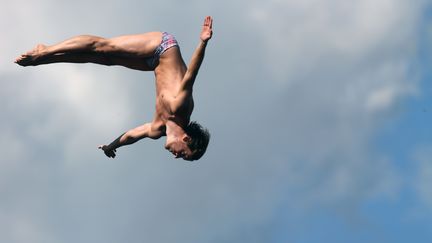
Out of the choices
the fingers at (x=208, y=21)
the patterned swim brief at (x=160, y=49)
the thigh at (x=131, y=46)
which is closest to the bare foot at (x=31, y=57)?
the thigh at (x=131, y=46)

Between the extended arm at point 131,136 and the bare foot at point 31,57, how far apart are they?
9.09 feet

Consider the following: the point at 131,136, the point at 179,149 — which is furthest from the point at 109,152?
the point at 179,149

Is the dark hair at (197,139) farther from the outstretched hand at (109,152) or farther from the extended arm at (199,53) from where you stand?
the outstretched hand at (109,152)

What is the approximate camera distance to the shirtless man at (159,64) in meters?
22.0

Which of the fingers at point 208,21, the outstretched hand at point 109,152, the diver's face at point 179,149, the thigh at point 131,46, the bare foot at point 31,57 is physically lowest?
the diver's face at point 179,149

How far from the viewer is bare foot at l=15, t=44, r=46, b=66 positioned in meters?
22.5

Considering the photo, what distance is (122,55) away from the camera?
74.5 ft

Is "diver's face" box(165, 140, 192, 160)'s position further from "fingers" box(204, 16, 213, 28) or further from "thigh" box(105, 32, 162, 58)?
"fingers" box(204, 16, 213, 28)

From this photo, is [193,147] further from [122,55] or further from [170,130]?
[122,55]

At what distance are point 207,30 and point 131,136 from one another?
13.1ft

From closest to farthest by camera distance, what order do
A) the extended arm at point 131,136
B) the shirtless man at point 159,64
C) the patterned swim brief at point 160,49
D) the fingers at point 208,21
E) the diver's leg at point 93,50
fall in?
the fingers at point 208,21 → the shirtless man at point 159,64 → the diver's leg at point 93,50 → the patterned swim brief at point 160,49 → the extended arm at point 131,136

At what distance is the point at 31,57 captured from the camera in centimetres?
2255

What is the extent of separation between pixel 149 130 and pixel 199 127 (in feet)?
4.83

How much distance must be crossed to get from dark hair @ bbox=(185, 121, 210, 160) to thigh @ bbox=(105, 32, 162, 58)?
6.21ft
